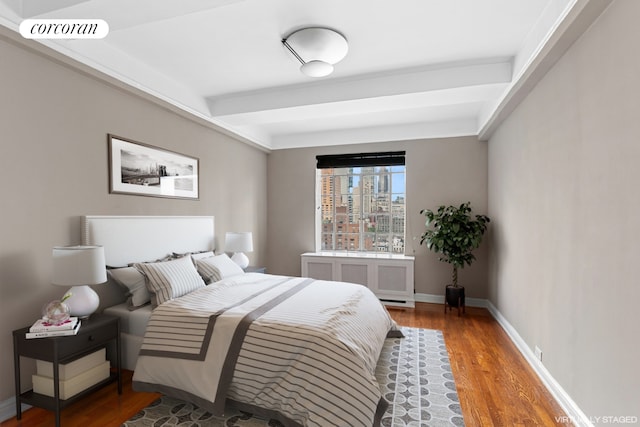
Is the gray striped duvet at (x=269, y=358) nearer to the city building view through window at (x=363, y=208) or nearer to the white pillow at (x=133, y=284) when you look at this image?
the white pillow at (x=133, y=284)

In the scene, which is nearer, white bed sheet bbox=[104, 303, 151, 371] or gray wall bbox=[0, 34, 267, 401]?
gray wall bbox=[0, 34, 267, 401]

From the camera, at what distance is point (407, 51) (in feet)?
8.91

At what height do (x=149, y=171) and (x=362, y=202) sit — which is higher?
(x=149, y=171)

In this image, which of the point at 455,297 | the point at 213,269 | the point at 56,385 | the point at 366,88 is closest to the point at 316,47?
the point at 366,88

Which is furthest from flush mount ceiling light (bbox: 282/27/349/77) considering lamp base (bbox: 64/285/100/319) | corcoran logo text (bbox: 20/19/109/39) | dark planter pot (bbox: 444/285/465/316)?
dark planter pot (bbox: 444/285/465/316)

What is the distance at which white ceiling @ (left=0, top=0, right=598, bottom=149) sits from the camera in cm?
206

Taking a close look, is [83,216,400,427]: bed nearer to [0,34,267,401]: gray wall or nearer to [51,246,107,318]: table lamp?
[0,34,267,401]: gray wall

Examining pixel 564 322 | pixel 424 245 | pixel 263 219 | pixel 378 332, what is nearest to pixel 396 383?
pixel 378 332

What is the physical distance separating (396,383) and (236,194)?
3275mm

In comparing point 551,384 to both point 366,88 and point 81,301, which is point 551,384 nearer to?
point 366,88

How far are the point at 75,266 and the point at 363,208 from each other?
4027 millimetres

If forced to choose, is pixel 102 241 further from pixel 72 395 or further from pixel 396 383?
pixel 396 383

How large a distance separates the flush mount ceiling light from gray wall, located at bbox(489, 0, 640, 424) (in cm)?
160

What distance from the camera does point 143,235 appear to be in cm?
300
